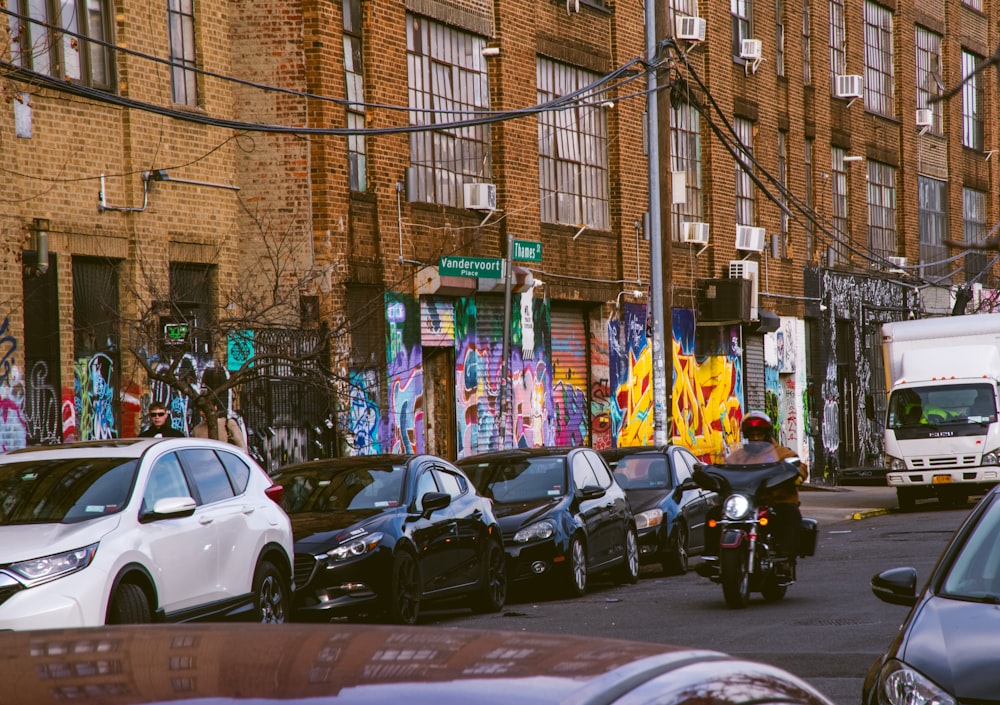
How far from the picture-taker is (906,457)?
94.2 ft

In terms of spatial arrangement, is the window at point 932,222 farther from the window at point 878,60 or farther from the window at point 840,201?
the window at point 840,201

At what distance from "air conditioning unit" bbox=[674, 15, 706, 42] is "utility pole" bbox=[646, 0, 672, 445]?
24.6 feet

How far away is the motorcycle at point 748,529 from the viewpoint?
1418 cm

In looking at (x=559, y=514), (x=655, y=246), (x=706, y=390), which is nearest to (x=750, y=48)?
(x=706, y=390)

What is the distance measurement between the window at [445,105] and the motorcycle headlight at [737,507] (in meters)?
11.6

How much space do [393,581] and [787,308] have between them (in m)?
26.0

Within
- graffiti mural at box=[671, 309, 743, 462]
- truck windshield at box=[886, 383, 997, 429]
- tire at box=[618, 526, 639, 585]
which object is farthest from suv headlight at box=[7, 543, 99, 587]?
graffiti mural at box=[671, 309, 743, 462]

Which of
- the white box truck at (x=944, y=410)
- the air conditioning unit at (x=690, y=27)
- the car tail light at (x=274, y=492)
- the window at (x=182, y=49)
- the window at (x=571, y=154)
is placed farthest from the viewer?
the air conditioning unit at (x=690, y=27)

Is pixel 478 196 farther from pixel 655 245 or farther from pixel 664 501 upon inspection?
pixel 664 501

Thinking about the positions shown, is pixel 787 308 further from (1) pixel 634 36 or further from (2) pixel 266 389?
(2) pixel 266 389

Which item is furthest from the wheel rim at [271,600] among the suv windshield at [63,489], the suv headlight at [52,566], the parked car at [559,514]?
the parked car at [559,514]

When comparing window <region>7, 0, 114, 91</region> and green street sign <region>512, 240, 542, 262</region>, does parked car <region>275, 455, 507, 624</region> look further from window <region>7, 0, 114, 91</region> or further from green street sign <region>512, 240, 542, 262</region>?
green street sign <region>512, 240, 542, 262</region>

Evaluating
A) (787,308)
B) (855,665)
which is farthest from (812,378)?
(855,665)

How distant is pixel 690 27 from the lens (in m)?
32.3
